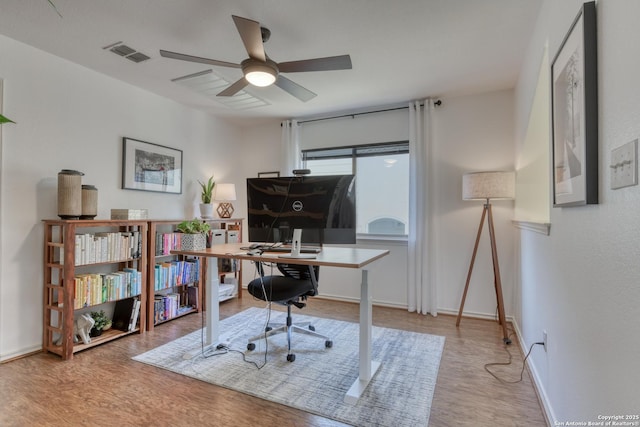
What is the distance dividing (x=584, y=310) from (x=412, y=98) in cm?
294

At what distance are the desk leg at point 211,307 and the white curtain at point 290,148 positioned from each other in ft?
6.86

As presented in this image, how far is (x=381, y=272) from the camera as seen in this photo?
3918mm

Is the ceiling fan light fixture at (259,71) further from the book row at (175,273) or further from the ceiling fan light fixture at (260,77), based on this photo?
the book row at (175,273)

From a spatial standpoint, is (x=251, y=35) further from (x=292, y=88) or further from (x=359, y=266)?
(x=359, y=266)

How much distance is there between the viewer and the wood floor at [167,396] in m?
1.72

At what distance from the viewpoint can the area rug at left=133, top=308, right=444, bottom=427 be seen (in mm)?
1837

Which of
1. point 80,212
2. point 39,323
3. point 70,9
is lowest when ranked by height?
point 39,323

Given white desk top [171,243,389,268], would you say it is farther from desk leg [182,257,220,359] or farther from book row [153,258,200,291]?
book row [153,258,200,291]

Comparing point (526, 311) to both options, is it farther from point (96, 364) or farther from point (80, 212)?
point (80, 212)

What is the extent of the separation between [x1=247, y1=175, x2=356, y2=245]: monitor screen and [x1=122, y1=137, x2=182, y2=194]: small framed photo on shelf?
5.90 ft

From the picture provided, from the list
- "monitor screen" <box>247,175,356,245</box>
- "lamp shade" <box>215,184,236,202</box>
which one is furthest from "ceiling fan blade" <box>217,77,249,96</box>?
"lamp shade" <box>215,184,236,202</box>

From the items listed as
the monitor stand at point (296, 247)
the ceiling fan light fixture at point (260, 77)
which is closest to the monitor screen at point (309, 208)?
the monitor stand at point (296, 247)

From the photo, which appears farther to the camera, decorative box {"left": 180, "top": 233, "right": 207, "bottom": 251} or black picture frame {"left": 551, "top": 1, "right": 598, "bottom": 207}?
decorative box {"left": 180, "top": 233, "right": 207, "bottom": 251}

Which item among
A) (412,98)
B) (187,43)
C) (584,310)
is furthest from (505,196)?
(187,43)
